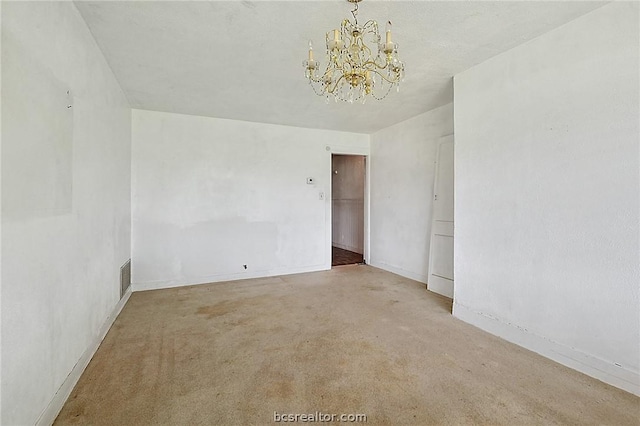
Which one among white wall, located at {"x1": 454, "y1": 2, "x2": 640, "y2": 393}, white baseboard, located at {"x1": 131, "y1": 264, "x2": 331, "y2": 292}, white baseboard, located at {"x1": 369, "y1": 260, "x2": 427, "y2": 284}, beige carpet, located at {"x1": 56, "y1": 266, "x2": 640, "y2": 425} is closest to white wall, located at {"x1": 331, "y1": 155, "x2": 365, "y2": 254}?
white baseboard, located at {"x1": 369, "y1": 260, "x2": 427, "y2": 284}

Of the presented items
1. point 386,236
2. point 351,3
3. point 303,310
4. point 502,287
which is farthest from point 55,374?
point 386,236

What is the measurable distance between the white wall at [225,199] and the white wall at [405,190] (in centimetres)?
90

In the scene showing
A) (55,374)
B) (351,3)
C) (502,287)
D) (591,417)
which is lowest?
(591,417)

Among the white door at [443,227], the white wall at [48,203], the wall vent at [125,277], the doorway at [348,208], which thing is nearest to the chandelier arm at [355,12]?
the white wall at [48,203]

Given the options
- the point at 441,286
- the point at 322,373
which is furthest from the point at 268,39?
the point at 441,286

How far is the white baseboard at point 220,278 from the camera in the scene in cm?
411

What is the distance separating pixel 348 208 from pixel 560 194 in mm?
5317

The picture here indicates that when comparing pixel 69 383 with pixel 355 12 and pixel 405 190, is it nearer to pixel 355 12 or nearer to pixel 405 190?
pixel 355 12

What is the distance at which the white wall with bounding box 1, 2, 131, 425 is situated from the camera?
4.21ft

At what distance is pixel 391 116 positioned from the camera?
448cm

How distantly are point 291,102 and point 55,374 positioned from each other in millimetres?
3402

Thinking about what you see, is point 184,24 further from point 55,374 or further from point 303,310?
point 303,310

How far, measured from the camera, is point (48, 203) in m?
1.61

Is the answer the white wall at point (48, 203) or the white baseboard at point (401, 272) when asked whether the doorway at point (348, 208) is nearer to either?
the white baseboard at point (401, 272)
